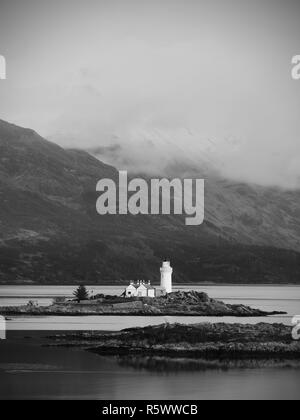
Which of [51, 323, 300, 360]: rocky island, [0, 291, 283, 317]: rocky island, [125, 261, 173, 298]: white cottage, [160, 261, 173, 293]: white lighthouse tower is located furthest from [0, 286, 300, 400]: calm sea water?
[160, 261, 173, 293]: white lighthouse tower

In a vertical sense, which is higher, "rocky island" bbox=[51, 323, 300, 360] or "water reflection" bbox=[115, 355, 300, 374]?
"rocky island" bbox=[51, 323, 300, 360]

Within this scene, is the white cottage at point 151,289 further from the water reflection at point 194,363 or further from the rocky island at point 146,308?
the water reflection at point 194,363

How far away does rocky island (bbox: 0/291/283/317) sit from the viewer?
145 metres

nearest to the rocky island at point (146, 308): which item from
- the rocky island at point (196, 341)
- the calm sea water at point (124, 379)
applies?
the rocky island at point (196, 341)

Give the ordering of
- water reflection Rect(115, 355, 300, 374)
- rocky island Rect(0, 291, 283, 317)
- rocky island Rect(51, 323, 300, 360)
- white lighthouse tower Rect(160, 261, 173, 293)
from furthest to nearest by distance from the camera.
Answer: white lighthouse tower Rect(160, 261, 173, 293)
rocky island Rect(0, 291, 283, 317)
rocky island Rect(51, 323, 300, 360)
water reflection Rect(115, 355, 300, 374)

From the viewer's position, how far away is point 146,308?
145375 millimetres

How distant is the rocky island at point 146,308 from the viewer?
144750 millimetres

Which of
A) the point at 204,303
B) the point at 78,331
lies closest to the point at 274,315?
the point at 204,303

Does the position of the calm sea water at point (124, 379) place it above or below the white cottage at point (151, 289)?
below

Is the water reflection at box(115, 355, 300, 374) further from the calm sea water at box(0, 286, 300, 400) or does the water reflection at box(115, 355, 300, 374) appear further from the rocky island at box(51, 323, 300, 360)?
the rocky island at box(51, 323, 300, 360)

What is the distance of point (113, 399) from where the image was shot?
71500mm

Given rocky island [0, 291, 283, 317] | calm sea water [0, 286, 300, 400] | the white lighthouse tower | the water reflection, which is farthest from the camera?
the white lighthouse tower
